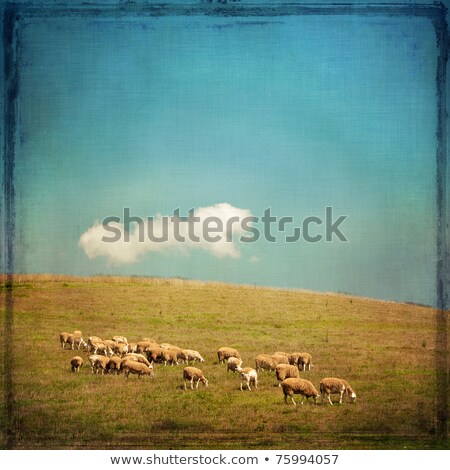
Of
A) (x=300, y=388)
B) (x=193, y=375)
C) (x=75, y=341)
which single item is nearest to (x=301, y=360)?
(x=300, y=388)

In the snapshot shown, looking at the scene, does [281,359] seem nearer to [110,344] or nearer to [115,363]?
[115,363]

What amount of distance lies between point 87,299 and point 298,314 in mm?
4590

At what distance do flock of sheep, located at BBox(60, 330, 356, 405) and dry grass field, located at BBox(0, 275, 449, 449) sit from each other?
0.20 metres

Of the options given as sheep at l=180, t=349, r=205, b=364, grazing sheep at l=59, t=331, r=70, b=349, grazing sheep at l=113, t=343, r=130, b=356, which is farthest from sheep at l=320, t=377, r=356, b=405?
grazing sheep at l=59, t=331, r=70, b=349

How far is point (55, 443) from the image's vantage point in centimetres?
1023

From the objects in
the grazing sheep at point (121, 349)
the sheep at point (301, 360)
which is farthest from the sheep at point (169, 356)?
the sheep at point (301, 360)

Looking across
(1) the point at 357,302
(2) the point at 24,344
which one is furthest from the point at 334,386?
(2) the point at 24,344

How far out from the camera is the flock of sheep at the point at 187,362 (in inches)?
432

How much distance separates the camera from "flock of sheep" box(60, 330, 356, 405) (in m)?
11.0

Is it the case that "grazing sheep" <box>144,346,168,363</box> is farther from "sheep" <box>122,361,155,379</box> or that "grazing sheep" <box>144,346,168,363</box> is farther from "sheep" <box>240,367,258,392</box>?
"sheep" <box>240,367,258,392</box>

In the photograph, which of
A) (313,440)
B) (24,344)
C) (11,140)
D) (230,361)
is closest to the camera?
→ (313,440)

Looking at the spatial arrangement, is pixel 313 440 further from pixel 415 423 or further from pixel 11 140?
pixel 11 140

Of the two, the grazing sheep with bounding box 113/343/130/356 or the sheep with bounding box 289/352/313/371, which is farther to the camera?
the grazing sheep with bounding box 113/343/130/356

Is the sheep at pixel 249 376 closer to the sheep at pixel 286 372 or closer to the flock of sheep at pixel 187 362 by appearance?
the flock of sheep at pixel 187 362
